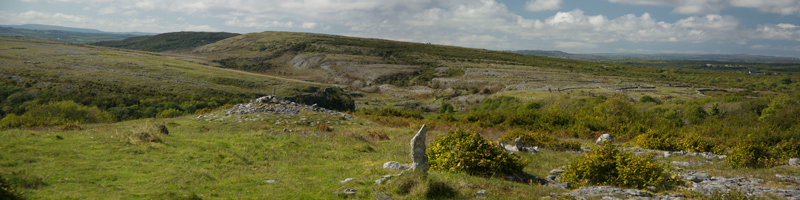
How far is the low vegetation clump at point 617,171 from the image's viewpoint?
916cm

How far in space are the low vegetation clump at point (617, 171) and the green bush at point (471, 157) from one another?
177 cm

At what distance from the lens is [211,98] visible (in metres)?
57.6

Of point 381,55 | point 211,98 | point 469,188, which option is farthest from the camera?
point 381,55

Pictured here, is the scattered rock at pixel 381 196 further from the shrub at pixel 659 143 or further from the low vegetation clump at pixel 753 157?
the shrub at pixel 659 143

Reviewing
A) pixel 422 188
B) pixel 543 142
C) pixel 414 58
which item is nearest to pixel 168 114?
pixel 543 142

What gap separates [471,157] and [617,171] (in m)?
4.10

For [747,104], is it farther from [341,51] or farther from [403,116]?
[341,51]

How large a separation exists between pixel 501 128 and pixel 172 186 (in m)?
24.0

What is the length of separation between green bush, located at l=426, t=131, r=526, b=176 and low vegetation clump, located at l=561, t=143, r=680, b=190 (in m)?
1.77

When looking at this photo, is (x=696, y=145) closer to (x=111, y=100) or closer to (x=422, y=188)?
(x=422, y=188)

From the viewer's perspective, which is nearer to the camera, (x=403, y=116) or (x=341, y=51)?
(x=403, y=116)

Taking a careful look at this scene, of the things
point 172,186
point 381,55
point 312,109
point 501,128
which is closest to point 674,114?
point 501,128

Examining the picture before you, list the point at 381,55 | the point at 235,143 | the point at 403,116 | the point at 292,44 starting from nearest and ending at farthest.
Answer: the point at 235,143, the point at 403,116, the point at 381,55, the point at 292,44

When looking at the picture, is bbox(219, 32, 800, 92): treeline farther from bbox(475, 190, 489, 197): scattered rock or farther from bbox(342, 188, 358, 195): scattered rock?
bbox(475, 190, 489, 197): scattered rock
